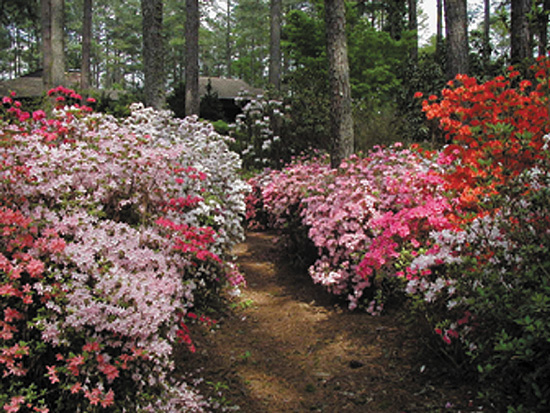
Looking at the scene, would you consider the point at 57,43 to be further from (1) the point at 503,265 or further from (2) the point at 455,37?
(1) the point at 503,265

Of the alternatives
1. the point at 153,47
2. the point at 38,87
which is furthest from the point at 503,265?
the point at 38,87

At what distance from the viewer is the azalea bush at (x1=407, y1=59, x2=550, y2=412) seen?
81.1 inches

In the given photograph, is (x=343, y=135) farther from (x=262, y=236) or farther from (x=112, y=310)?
(x=112, y=310)

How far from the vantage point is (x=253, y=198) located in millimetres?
9055

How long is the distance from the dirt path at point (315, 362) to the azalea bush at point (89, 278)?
0.49 metres

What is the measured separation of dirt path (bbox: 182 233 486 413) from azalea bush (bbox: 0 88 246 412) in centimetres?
49

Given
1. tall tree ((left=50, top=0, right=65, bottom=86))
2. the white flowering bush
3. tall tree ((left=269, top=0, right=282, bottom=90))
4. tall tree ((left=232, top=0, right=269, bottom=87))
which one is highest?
tall tree ((left=232, top=0, right=269, bottom=87))

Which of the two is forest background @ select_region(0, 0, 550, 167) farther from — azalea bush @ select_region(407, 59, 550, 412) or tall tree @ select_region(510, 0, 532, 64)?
azalea bush @ select_region(407, 59, 550, 412)

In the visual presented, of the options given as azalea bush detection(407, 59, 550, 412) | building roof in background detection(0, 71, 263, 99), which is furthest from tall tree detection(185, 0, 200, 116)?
azalea bush detection(407, 59, 550, 412)

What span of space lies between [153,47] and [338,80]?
3886 millimetres

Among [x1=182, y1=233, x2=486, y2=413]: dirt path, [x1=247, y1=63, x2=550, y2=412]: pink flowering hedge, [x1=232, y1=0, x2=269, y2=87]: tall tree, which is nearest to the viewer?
[x1=247, y1=63, x2=550, y2=412]: pink flowering hedge

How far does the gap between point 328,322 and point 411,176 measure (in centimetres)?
174

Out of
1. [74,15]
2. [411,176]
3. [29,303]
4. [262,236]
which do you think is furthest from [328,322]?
[74,15]

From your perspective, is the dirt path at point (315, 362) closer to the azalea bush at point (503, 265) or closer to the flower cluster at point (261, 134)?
the azalea bush at point (503, 265)
